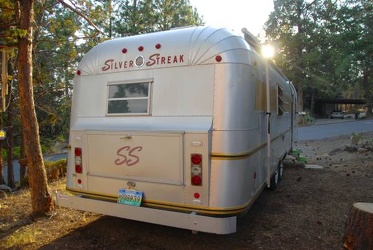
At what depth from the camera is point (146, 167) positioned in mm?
4164

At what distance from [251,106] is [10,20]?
4.63 metres

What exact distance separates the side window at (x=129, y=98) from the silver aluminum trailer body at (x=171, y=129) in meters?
0.01

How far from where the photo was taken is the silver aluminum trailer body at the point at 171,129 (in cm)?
380

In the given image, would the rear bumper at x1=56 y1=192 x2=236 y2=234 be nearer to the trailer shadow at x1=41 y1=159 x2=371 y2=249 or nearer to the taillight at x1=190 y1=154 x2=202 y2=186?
the taillight at x1=190 y1=154 x2=202 y2=186

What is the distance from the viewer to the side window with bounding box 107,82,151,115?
14.3 feet

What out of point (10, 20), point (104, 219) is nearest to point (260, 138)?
point (104, 219)

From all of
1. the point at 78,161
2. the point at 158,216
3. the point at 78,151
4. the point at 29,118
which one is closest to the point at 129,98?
the point at 78,151

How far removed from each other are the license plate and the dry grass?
120cm

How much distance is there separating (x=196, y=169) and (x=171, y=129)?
1.86 feet

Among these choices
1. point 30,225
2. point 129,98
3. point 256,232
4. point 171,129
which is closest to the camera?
point 171,129

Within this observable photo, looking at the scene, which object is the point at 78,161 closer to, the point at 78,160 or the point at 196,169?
the point at 78,160

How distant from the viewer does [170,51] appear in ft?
13.8

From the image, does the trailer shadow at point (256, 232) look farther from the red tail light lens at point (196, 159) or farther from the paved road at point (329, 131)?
the paved road at point (329, 131)

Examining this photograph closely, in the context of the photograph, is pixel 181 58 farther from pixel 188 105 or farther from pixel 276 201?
pixel 276 201
